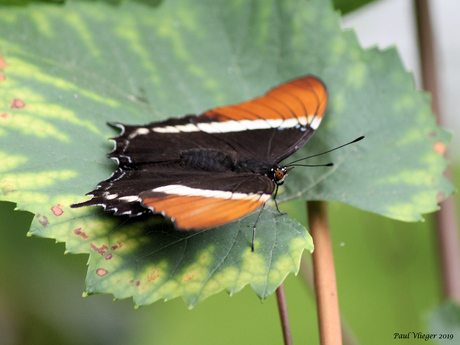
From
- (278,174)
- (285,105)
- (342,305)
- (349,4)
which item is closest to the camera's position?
(278,174)

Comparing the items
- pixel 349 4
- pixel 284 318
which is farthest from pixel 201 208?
pixel 349 4

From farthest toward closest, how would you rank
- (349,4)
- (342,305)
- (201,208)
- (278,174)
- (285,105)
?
(342,305) → (349,4) → (285,105) → (278,174) → (201,208)

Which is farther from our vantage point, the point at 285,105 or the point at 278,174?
the point at 285,105

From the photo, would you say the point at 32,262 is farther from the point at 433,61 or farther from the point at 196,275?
the point at 433,61

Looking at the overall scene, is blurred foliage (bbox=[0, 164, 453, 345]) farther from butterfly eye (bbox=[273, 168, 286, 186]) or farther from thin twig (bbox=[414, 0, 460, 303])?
butterfly eye (bbox=[273, 168, 286, 186])

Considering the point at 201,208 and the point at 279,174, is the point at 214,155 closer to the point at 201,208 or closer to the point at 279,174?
the point at 279,174

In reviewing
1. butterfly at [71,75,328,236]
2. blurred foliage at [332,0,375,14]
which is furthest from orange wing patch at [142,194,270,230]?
blurred foliage at [332,0,375,14]

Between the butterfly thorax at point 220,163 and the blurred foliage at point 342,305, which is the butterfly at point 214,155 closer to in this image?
the butterfly thorax at point 220,163
